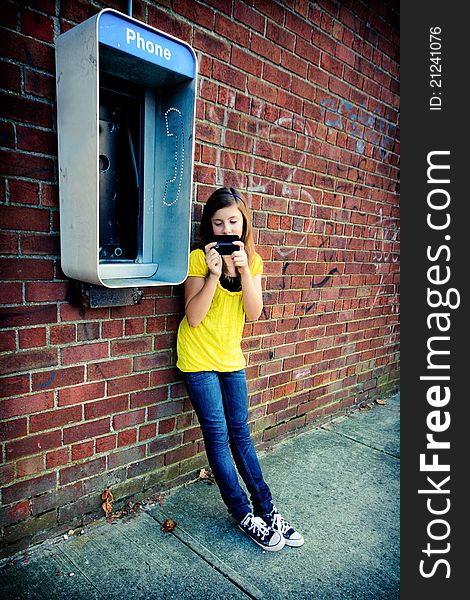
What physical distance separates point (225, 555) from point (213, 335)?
1.02 meters

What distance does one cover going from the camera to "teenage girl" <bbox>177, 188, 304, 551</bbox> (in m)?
2.13

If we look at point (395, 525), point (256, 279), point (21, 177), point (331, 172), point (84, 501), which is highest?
point (331, 172)

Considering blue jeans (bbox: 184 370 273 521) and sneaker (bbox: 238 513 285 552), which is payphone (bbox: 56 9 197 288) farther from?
sneaker (bbox: 238 513 285 552)

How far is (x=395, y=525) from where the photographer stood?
7.92ft

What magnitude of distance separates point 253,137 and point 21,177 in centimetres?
137

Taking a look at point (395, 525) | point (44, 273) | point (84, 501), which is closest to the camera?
point (44, 273)

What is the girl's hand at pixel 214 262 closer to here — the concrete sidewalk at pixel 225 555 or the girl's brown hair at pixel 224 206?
the girl's brown hair at pixel 224 206

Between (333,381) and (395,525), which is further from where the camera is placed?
(333,381)

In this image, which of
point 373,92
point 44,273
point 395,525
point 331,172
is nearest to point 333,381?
point 395,525

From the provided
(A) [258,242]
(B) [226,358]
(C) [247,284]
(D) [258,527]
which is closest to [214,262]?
(C) [247,284]

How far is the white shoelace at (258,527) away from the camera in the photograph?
6.97 feet

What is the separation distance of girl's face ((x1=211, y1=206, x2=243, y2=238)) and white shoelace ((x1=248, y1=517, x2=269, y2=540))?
139cm

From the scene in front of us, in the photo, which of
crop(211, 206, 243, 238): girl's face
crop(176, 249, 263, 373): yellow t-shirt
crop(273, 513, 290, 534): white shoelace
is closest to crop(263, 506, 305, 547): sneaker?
crop(273, 513, 290, 534): white shoelace

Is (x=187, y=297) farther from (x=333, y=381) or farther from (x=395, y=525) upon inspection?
(x=333, y=381)
